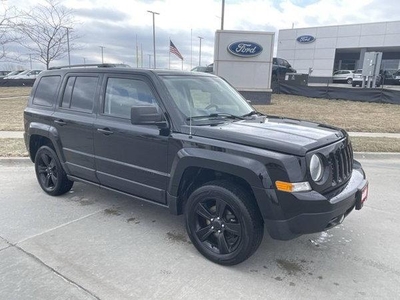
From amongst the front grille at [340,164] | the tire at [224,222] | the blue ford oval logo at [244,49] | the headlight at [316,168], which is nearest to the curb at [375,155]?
the front grille at [340,164]

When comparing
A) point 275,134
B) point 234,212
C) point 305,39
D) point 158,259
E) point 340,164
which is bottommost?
point 158,259

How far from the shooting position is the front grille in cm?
304

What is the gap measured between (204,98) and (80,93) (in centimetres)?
168

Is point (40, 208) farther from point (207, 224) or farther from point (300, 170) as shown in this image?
point (300, 170)

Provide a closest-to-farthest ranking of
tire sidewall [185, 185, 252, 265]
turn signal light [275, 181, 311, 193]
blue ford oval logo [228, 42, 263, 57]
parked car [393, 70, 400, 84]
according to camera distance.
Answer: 1. turn signal light [275, 181, 311, 193]
2. tire sidewall [185, 185, 252, 265]
3. blue ford oval logo [228, 42, 263, 57]
4. parked car [393, 70, 400, 84]

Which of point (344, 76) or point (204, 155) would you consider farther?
point (344, 76)

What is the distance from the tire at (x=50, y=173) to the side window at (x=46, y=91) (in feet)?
2.22

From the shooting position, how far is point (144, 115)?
10.6ft

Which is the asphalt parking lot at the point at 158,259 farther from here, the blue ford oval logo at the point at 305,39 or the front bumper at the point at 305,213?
the blue ford oval logo at the point at 305,39

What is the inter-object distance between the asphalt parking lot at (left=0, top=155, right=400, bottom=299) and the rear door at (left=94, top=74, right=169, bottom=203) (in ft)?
1.80

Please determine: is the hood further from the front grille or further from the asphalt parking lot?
the asphalt parking lot

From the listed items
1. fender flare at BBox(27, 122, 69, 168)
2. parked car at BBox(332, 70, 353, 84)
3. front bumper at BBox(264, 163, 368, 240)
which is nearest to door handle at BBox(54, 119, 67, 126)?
fender flare at BBox(27, 122, 69, 168)

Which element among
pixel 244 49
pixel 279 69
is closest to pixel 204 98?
pixel 244 49

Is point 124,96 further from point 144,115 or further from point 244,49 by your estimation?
point 244,49
